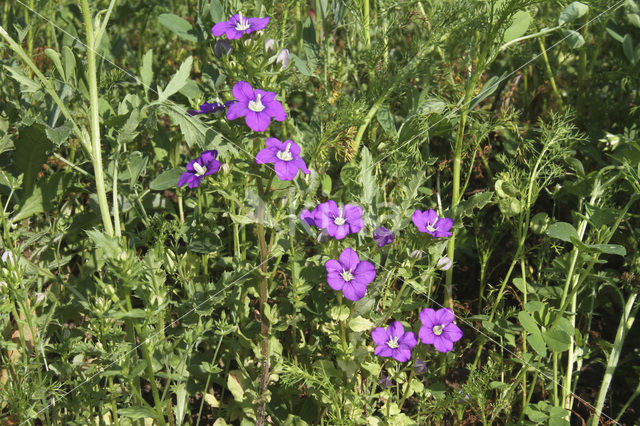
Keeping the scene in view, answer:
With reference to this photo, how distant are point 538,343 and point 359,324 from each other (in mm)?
548

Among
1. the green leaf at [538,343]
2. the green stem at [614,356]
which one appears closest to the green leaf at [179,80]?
the green leaf at [538,343]

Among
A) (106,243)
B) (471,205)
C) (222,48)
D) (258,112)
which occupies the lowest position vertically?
(471,205)

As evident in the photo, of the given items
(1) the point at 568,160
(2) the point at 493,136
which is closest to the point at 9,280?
(1) the point at 568,160

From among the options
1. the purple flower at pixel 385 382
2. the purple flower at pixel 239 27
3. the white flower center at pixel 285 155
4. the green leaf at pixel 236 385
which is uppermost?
the purple flower at pixel 239 27

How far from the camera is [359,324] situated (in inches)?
72.4

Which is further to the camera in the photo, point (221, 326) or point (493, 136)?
point (493, 136)

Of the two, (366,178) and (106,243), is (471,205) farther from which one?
(106,243)

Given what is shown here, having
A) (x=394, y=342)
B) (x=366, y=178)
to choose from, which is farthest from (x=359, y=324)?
(x=366, y=178)

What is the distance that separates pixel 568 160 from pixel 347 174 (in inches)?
31.6

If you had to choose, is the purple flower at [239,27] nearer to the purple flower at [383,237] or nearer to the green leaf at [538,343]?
the purple flower at [383,237]

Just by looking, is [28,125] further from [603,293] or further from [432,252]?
[603,293]

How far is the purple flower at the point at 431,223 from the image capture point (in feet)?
5.84

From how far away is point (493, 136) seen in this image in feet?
9.27

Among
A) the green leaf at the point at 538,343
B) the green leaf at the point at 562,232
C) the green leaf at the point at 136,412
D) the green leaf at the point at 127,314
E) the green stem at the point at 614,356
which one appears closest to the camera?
the green leaf at the point at 127,314
